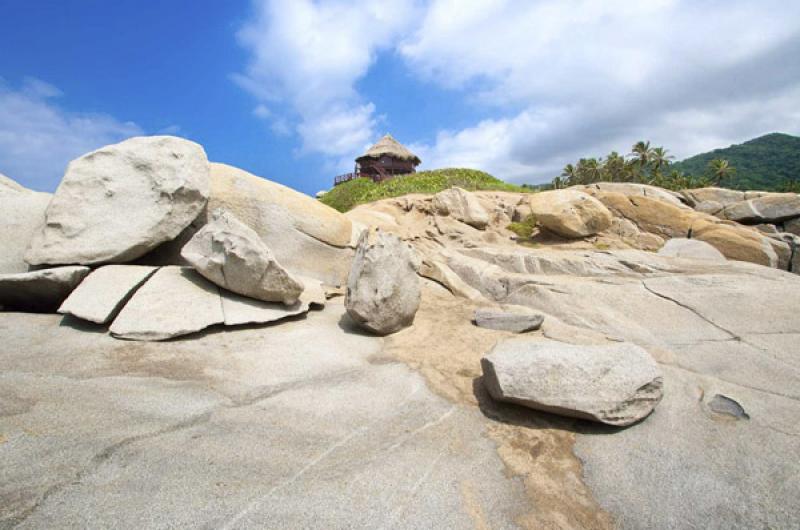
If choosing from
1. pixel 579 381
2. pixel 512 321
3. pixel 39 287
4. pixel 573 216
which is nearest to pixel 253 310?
pixel 39 287

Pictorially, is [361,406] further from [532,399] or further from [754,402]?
[754,402]

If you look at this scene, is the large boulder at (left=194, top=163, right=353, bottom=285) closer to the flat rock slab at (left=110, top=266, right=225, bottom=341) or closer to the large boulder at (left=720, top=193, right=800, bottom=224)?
the flat rock slab at (left=110, top=266, right=225, bottom=341)

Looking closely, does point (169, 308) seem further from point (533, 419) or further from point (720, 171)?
point (720, 171)

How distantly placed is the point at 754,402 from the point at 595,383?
5.37ft

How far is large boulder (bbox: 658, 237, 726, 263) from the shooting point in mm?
9734

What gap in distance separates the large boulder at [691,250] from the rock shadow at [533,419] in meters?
8.33

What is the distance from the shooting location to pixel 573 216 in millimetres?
11211

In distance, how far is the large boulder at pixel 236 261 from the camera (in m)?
5.14

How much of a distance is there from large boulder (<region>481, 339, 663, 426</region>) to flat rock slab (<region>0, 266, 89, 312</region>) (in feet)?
18.4

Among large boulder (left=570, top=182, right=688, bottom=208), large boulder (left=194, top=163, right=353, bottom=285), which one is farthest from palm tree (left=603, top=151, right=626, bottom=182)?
large boulder (left=194, top=163, right=353, bottom=285)

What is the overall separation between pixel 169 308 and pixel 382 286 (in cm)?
283

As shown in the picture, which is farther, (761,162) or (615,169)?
(761,162)

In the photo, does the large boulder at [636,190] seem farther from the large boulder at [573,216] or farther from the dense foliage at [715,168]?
the dense foliage at [715,168]

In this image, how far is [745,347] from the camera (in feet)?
15.3
